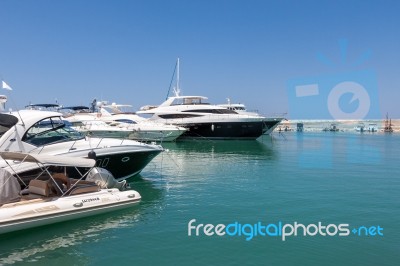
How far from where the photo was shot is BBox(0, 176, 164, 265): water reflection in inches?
305

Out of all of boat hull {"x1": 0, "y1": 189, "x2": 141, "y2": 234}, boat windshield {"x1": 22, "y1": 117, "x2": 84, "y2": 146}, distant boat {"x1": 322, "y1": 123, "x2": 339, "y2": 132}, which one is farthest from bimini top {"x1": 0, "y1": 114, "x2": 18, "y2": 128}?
distant boat {"x1": 322, "y1": 123, "x2": 339, "y2": 132}

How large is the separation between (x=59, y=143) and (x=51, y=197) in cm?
405

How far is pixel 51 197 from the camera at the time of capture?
33.2 ft

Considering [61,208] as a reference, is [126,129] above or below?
above

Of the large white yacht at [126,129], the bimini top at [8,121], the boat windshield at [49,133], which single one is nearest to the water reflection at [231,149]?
the large white yacht at [126,129]

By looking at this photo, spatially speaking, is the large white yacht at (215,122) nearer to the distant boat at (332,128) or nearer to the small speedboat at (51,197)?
the small speedboat at (51,197)

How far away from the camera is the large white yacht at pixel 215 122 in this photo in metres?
49.8

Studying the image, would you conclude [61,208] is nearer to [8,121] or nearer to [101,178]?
[101,178]

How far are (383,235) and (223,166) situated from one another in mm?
13662

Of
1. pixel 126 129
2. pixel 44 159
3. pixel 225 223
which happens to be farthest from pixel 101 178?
pixel 126 129

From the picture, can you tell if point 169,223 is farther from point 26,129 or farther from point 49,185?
point 26,129

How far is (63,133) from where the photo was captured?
14.5 metres

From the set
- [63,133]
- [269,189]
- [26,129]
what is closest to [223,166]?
[269,189]

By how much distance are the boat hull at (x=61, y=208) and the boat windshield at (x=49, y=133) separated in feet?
12.7
